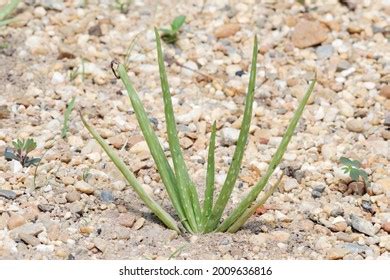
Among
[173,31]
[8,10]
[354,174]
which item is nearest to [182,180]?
[354,174]

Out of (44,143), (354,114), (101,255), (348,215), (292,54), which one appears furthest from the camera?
(292,54)

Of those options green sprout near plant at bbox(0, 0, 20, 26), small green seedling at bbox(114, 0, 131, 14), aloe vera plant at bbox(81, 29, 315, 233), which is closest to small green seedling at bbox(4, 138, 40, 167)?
aloe vera plant at bbox(81, 29, 315, 233)

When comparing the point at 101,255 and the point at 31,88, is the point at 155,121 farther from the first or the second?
the point at 101,255

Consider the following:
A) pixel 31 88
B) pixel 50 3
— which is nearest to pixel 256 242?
pixel 31 88

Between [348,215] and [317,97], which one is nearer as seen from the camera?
[348,215]

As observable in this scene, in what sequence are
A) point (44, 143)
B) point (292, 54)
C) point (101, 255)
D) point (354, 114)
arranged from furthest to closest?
point (292, 54)
point (354, 114)
point (44, 143)
point (101, 255)
